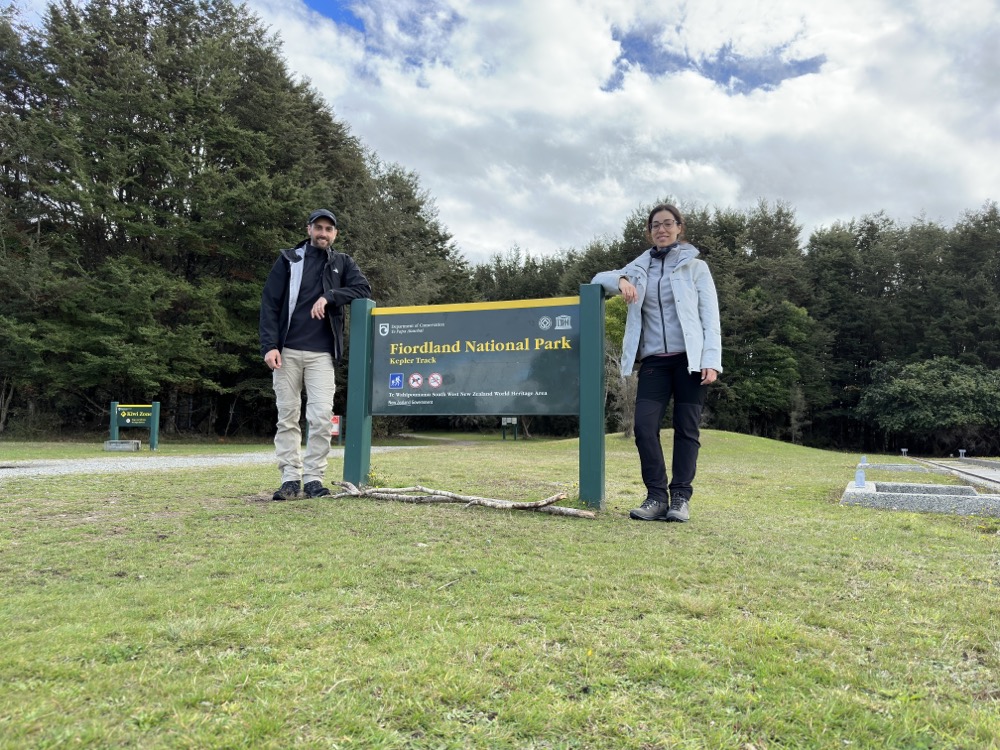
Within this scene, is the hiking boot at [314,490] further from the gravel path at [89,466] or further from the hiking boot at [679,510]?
the gravel path at [89,466]

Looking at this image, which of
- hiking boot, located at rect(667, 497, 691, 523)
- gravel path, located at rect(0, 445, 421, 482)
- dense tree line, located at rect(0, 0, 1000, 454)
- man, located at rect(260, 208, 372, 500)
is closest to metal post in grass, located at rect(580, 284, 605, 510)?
hiking boot, located at rect(667, 497, 691, 523)

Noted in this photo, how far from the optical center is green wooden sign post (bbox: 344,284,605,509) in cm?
439

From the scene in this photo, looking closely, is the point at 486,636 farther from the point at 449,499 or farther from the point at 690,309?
the point at 690,309

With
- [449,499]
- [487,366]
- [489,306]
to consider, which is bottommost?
[449,499]

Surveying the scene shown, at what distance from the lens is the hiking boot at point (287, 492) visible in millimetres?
4199

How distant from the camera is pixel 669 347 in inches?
159

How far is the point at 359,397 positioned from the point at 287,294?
1.05m

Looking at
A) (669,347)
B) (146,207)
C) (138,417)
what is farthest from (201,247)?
(669,347)

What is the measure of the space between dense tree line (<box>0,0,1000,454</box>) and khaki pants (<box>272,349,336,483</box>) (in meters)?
15.4

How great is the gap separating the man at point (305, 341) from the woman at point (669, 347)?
2213 millimetres

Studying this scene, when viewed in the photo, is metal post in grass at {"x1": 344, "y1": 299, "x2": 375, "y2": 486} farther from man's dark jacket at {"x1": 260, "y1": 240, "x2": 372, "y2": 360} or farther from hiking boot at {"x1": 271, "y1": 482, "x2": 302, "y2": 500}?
hiking boot at {"x1": 271, "y1": 482, "x2": 302, "y2": 500}

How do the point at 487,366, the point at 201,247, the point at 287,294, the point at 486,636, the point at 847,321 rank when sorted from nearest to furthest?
the point at 486,636 → the point at 287,294 → the point at 487,366 → the point at 201,247 → the point at 847,321

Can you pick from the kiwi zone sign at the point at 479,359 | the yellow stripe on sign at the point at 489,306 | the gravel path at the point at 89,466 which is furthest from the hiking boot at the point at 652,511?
the gravel path at the point at 89,466

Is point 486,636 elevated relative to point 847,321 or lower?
lower
